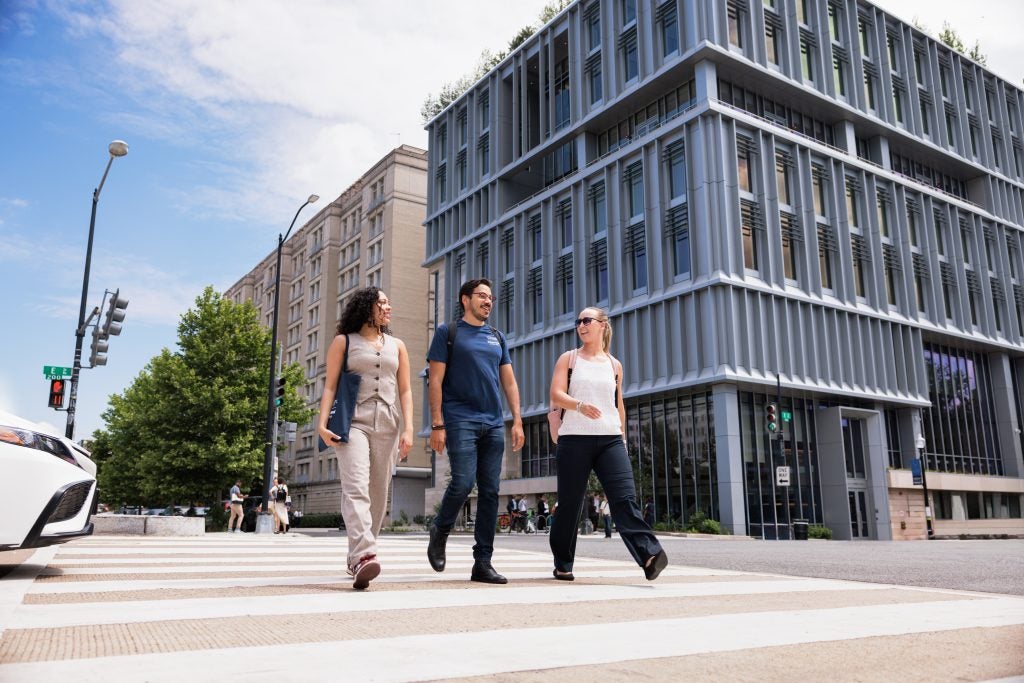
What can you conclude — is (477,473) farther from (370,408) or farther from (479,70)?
(479,70)

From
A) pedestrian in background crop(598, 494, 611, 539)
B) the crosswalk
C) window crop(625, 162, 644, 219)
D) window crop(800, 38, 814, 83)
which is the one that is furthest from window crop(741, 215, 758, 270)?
the crosswalk

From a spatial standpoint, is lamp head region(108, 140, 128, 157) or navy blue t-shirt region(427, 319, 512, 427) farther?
lamp head region(108, 140, 128, 157)

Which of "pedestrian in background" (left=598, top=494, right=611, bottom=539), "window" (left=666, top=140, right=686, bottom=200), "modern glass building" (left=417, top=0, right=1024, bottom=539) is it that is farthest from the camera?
"window" (left=666, top=140, right=686, bottom=200)

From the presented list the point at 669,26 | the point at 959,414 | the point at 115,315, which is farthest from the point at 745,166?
the point at 115,315

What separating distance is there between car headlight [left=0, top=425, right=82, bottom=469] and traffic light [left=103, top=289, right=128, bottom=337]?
1489 cm

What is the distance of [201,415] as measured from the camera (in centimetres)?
3750

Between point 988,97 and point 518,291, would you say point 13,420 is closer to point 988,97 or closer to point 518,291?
point 518,291

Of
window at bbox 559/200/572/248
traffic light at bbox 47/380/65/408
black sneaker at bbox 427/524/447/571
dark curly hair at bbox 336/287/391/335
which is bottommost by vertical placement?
black sneaker at bbox 427/524/447/571

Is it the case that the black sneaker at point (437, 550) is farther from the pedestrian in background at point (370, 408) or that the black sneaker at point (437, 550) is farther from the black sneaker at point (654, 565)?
the black sneaker at point (654, 565)

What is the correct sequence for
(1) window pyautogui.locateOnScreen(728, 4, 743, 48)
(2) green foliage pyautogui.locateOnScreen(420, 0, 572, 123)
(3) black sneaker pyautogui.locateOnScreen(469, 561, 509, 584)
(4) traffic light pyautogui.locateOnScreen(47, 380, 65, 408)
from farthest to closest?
(2) green foliage pyautogui.locateOnScreen(420, 0, 572, 123)
(1) window pyautogui.locateOnScreen(728, 4, 743, 48)
(4) traffic light pyautogui.locateOnScreen(47, 380, 65, 408)
(3) black sneaker pyautogui.locateOnScreen(469, 561, 509, 584)

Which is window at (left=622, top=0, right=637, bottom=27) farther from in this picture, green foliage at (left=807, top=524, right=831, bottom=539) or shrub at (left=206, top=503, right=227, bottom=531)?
shrub at (left=206, top=503, right=227, bottom=531)

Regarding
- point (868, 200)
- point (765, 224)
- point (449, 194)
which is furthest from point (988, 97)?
point (449, 194)

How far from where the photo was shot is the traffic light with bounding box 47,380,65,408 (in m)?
17.8

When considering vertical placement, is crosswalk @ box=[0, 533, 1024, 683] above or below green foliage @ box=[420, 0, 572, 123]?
below
